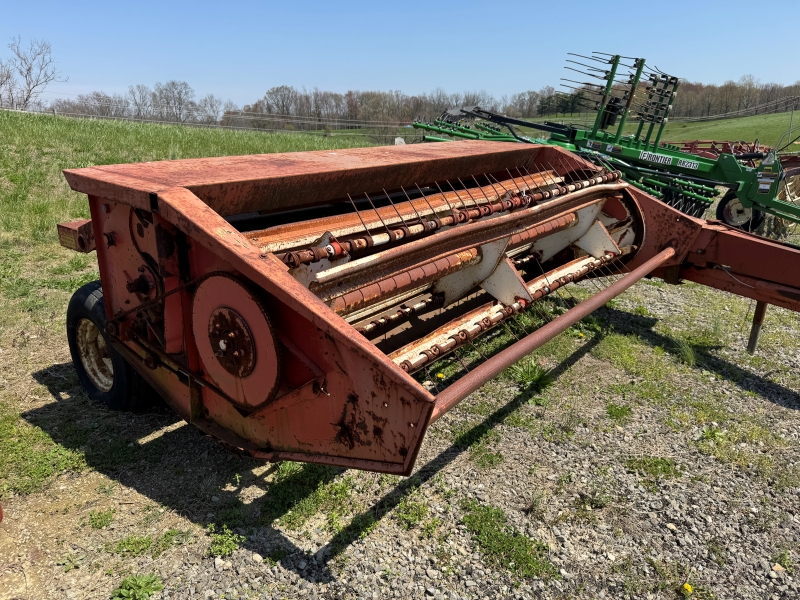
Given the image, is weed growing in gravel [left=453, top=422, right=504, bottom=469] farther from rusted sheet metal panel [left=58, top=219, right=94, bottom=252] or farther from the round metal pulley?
rusted sheet metal panel [left=58, top=219, right=94, bottom=252]

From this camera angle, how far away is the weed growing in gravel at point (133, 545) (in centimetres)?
238

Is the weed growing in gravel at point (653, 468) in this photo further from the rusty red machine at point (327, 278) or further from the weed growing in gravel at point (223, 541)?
the weed growing in gravel at point (223, 541)

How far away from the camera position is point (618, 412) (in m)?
3.65

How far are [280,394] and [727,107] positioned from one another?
40642mm

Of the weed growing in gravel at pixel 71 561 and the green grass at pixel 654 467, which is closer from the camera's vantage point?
the weed growing in gravel at pixel 71 561

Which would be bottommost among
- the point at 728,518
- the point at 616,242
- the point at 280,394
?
the point at 728,518

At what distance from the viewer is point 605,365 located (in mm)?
4316

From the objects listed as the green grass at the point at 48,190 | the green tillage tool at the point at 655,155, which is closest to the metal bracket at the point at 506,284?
the green grass at the point at 48,190

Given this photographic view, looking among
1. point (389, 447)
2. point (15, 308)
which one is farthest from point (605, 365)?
point (15, 308)

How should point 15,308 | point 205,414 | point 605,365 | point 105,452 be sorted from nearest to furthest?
point 205,414 < point 105,452 < point 605,365 < point 15,308

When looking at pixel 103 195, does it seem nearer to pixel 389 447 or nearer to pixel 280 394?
pixel 280 394

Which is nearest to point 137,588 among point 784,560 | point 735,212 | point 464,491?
point 464,491

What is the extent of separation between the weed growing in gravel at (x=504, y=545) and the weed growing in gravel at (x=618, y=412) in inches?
50.0

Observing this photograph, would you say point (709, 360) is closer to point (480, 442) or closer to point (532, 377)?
point (532, 377)
